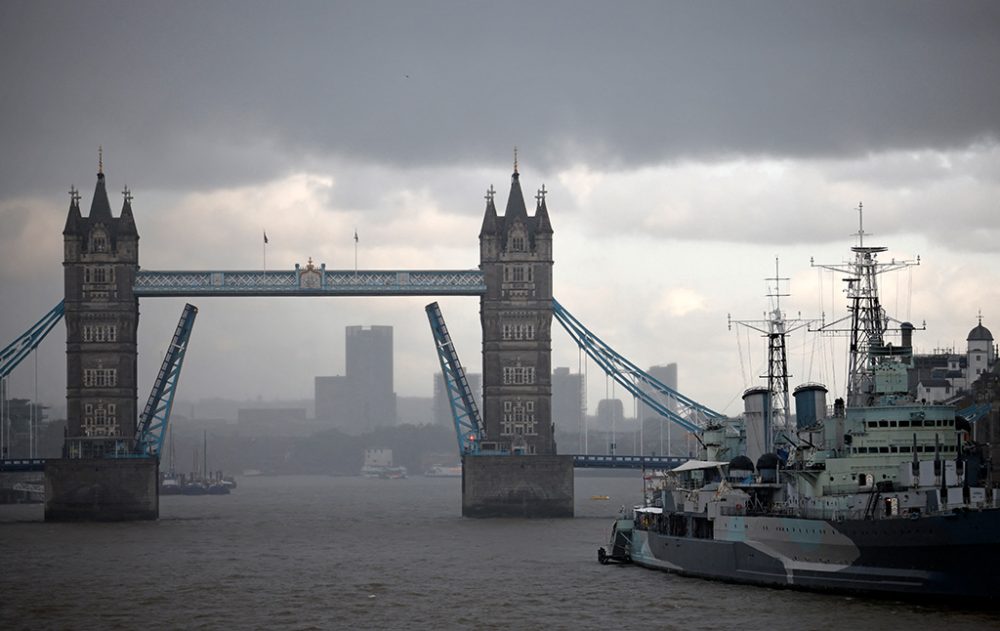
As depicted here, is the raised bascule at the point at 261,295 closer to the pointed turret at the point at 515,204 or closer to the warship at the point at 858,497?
the pointed turret at the point at 515,204

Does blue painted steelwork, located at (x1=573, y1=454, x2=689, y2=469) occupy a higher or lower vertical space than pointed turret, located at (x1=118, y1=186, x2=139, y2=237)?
lower

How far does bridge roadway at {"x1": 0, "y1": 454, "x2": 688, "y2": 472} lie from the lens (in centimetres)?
11875

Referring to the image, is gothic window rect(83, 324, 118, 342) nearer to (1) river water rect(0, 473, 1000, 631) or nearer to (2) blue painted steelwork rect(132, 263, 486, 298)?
(2) blue painted steelwork rect(132, 263, 486, 298)

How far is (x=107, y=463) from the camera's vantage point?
113688mm

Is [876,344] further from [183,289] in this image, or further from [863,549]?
[183,289]

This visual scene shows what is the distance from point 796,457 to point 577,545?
26.7 meters

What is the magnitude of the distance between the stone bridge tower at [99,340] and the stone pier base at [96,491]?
421 centimetres

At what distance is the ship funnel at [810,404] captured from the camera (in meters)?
67.9

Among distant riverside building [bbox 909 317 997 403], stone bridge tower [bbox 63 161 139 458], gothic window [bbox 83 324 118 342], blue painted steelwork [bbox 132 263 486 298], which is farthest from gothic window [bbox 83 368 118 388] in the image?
distant riverside building [bbox 909 317 997 403]

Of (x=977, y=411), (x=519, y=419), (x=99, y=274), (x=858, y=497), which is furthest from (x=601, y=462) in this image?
(x=858, y=497)

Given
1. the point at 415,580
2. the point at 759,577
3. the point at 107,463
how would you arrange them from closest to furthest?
1. the point at 759,577
2. the point at 415,580
3. the point at 107,463

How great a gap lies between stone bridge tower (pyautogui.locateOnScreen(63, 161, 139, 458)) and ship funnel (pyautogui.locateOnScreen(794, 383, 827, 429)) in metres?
61.6

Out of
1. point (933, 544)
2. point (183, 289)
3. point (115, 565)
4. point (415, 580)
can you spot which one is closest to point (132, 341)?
point (183, 289)

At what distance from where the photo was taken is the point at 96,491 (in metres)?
113
